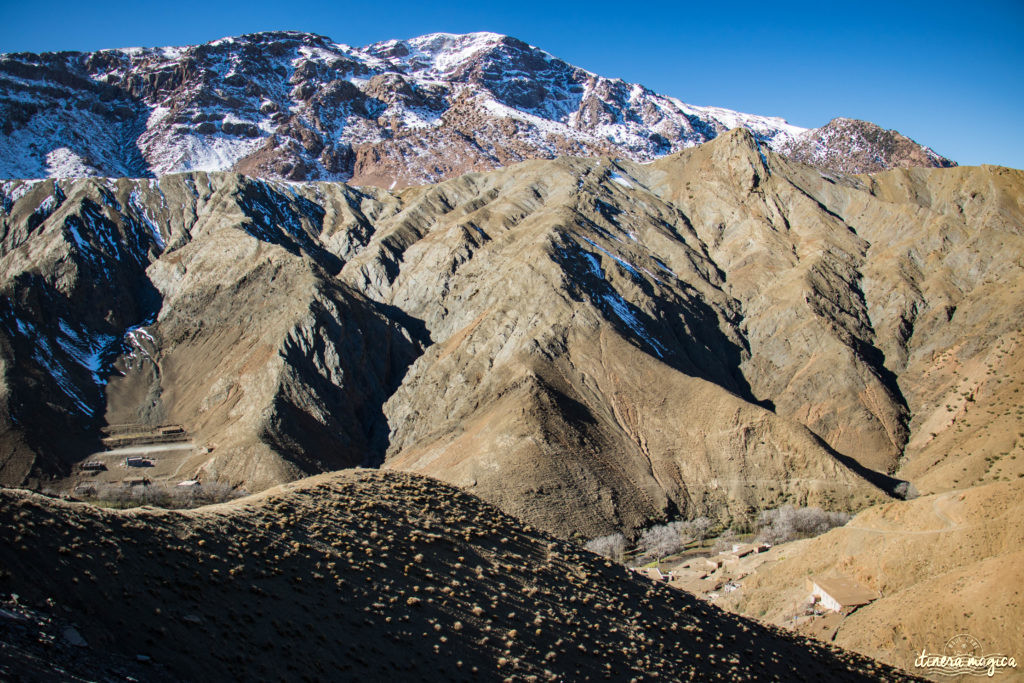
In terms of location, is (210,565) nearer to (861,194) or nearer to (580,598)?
(580,598)

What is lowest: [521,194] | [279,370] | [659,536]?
[659,536]

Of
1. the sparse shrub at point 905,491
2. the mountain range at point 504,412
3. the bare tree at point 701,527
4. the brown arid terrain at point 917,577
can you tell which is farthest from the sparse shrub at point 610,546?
the sparse shrub at point 905,491

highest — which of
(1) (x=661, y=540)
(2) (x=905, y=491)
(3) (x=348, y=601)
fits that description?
(3) (x=348, y=601)

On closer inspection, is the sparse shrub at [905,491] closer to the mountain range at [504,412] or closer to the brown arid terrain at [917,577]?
the mountain range at [504,412]

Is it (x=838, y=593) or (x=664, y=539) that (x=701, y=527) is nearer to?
(x=664, y=539)

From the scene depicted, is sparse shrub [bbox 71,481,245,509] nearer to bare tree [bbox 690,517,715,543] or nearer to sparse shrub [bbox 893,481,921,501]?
bare tree [bbox 690,517,715,543]

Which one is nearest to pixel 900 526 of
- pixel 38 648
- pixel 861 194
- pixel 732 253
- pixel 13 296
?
pixel 38 648

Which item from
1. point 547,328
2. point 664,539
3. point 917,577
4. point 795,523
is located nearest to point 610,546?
point 664,539
